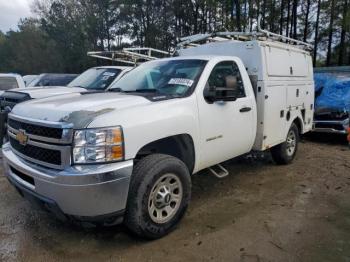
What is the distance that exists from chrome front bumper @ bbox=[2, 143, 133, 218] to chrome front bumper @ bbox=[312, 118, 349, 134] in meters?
6.93

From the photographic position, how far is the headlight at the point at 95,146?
297 centimetres

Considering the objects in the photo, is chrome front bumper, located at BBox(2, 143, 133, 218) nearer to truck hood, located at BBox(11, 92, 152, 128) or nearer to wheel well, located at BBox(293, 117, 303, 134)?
truck hood, located at BBox(11, 92, 152, 128)

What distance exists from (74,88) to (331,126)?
638 cm

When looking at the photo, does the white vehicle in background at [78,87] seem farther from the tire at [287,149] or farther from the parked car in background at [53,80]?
the parked car in background at [53,80]

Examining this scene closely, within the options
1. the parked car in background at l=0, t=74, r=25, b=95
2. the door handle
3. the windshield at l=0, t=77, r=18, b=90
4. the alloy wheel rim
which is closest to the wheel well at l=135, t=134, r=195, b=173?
the alloy wheel rim

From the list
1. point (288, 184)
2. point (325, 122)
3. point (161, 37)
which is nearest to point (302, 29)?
point (161, 37)

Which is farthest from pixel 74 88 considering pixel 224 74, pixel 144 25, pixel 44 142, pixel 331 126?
pixel 144 25

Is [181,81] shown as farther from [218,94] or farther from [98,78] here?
[98,78]

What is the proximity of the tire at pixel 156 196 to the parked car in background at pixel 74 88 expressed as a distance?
369 centimetres

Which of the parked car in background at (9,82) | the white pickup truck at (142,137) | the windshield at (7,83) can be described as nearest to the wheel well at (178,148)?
the white pickup truck at (142,137)

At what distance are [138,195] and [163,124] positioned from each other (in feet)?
2.50

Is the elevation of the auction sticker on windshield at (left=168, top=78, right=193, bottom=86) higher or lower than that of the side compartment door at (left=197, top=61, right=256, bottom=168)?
higher

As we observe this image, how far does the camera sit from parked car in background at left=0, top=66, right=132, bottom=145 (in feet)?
23.3

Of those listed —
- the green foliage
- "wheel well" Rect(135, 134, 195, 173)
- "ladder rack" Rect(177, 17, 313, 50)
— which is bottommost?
"wheel well" Rect(135, 134, 195, 173)
